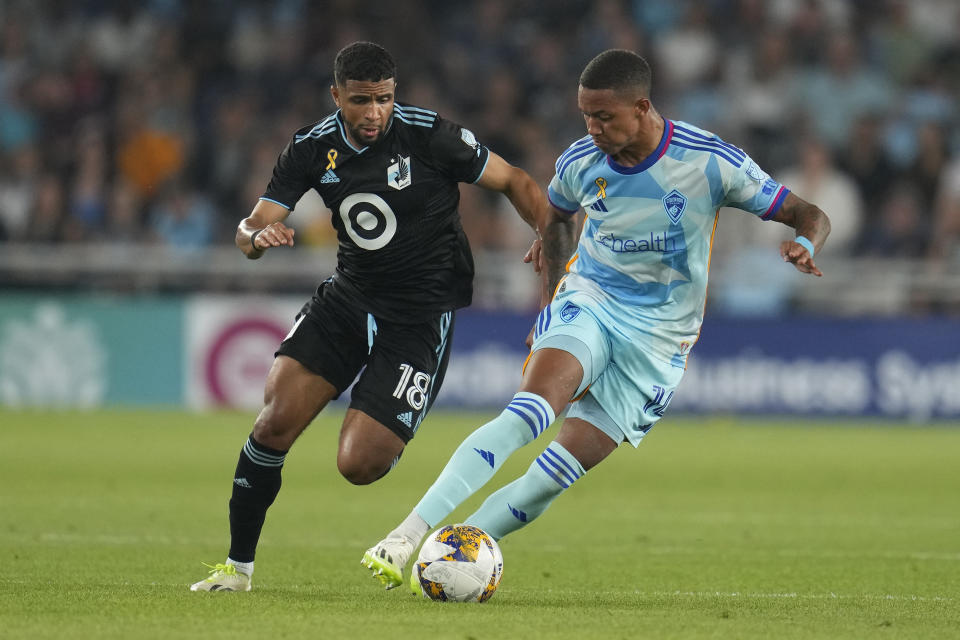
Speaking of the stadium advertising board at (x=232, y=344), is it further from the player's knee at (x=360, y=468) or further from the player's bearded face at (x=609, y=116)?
the player's bearded face at (x=609, y=116)

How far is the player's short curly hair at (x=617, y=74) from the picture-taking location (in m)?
6.16

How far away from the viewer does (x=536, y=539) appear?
28.9 feet

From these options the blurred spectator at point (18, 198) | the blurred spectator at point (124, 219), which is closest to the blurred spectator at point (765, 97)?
the blurred spectator at point (124, 219)

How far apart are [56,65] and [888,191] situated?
36.4ft

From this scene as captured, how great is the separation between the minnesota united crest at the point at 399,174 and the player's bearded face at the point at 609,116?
0.96 meters

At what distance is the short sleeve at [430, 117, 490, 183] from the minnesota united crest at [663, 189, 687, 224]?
3.05ft

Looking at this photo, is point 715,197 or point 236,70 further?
point 236,70

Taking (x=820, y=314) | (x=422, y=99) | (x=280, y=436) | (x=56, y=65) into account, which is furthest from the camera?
(x=56, y=65)

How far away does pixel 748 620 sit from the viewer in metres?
5.54

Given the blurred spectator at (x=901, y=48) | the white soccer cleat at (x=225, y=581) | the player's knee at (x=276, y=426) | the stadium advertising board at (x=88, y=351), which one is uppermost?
the blurred spectator at (x=901, y=48)

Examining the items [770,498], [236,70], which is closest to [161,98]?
[236,70]

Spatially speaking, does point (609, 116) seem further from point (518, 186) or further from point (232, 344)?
point (232, 344)

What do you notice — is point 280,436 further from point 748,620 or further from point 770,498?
point 770,498

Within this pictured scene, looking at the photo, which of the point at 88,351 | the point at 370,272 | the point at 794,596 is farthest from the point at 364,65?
the point at 88,351
